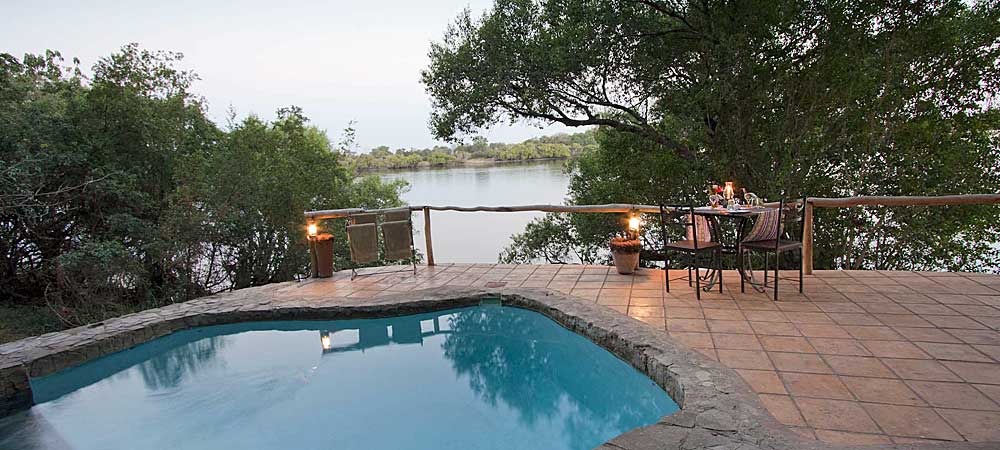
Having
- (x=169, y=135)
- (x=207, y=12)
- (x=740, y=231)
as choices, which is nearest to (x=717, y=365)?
(x=740, y=231)

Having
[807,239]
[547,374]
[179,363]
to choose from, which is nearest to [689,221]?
[807,239]

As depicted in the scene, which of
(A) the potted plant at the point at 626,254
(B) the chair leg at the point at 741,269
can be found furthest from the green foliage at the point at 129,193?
(B) the chair leg at the point at 741,269

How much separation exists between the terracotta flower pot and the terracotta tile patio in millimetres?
99

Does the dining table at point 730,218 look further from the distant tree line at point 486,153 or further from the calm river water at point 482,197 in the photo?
the distant tree line at point 486,153

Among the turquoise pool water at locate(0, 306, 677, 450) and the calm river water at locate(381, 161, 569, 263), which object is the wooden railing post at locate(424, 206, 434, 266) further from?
the turquoise pool water at locate(0, 306, 677, 450)

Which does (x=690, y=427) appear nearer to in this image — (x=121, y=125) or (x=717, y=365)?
(x=717, y=365)

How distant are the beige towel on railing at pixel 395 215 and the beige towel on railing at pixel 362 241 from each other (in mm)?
180

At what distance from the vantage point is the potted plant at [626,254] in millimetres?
5145

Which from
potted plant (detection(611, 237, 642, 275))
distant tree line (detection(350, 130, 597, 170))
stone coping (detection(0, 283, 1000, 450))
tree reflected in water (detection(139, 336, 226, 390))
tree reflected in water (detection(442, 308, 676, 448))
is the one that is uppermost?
distant tree line (detection(350, 130, 597, 170))

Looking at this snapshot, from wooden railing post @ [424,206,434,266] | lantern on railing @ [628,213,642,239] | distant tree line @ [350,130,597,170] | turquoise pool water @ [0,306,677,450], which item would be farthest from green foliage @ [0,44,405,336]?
lantern on railing @ [628,213,642,239]

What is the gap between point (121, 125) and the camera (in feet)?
23.1

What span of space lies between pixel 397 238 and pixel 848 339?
4.09 meters

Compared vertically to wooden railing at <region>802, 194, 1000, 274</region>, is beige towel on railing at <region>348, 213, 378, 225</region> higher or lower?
higher

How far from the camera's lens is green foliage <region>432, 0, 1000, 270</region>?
627 cm
